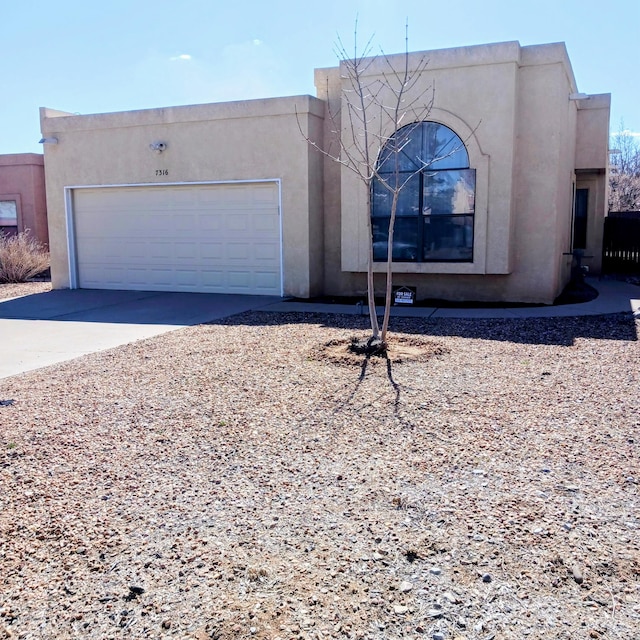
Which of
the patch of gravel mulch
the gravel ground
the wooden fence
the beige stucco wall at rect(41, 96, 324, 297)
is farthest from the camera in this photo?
the wooden fence

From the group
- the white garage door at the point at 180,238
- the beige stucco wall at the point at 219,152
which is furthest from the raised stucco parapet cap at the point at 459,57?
the white garage door at the point at 180,238

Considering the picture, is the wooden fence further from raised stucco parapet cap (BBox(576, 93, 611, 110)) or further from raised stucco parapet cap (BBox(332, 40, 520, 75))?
raised stucco parapet cap (BBox(332, 40, 520, 75))

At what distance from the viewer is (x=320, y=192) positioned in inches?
551

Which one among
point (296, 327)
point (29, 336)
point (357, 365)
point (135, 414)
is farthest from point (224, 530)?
point (29, 336)

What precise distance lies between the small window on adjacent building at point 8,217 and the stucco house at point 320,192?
9781mm

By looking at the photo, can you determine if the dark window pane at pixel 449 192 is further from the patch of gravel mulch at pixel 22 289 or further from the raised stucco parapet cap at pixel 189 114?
the patch of gravel mulch at pixel 22 289

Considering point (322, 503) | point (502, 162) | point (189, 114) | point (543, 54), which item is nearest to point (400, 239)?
point (502, 162)

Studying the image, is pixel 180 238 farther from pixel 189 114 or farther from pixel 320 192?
pixel 320 192

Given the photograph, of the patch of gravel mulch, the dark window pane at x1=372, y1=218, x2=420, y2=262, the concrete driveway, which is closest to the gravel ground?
the concrete driveway

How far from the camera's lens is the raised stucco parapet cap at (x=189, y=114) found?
13408 millimetres

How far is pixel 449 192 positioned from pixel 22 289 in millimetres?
10754

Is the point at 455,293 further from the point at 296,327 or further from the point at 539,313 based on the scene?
the point at 296,327

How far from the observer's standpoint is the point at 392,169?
41.7 ft

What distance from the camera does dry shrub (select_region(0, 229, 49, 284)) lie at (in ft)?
59.6
